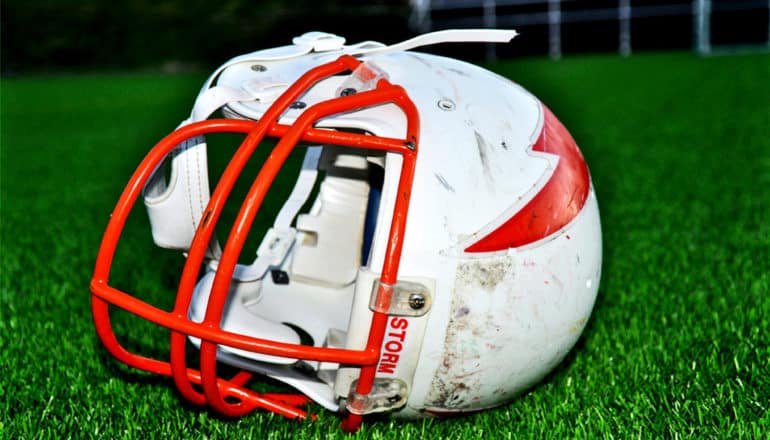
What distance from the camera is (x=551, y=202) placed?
6.15 ft

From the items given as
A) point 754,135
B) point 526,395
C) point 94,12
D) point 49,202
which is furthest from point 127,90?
point 526,395

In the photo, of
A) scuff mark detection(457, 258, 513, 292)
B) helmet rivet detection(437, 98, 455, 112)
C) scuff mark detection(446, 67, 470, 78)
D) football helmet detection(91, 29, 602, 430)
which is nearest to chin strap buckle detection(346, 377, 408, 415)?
football helmet detection(91, 29, 602, 430)

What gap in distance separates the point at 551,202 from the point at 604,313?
1029 millimetres

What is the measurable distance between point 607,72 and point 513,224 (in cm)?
1430

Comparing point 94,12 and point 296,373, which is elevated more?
point 296,373

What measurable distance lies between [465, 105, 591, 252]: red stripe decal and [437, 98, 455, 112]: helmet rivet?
0.70ft

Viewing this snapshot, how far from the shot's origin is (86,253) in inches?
149

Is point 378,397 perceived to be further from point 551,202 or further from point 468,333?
point 551,202

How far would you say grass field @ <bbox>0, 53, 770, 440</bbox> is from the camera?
79.0 inches

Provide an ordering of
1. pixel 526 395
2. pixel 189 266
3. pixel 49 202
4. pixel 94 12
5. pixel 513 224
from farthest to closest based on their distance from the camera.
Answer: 1. pixel 94 12
2. pixel 49 202
3. pixel 526 395
4. pixel 513 224
5. pixel 189 266

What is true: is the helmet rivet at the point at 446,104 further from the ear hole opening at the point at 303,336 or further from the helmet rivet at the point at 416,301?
the ear hole opening at the point at 303,336

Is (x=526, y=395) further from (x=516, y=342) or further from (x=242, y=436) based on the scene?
(x=242, y=436)

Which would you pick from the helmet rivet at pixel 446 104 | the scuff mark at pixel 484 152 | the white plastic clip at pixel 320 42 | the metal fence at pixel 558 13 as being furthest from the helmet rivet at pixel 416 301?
the metal fence at pixel 558 13

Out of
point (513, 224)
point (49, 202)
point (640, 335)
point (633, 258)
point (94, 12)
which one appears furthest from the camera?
point (94, 12)
